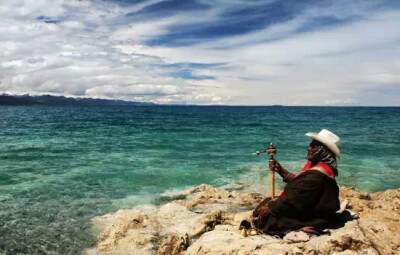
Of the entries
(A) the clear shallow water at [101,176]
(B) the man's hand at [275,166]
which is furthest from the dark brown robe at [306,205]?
(A) the clear shallow water at [101,176]

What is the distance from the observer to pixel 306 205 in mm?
6469

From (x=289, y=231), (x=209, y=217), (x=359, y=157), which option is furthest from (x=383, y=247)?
(x=359, y=157)

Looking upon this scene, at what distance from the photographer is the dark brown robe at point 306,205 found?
635 cm

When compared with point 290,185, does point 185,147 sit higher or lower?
lower

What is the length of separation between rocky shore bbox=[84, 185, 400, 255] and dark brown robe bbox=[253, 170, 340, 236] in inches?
9.1

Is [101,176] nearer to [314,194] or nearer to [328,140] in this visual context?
[314,194]

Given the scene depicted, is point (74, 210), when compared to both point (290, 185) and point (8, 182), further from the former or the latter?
point (290, 185)

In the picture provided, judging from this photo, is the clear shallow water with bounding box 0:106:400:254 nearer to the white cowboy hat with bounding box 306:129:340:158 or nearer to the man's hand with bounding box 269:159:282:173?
the man's hand with bounding box 269:159:282:173

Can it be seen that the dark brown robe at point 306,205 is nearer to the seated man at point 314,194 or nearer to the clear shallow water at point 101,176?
the seated man at point 314,194

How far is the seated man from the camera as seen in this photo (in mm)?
6352

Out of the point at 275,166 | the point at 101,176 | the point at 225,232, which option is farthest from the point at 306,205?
the point at 101,176

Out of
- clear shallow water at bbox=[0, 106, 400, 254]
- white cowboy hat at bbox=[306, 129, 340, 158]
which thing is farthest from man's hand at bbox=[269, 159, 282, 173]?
clear shallow water at bbox=[0, 106, 400, 254]

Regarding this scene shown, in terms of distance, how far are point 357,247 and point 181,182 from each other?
42.5 ft

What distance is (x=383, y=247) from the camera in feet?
21.2
